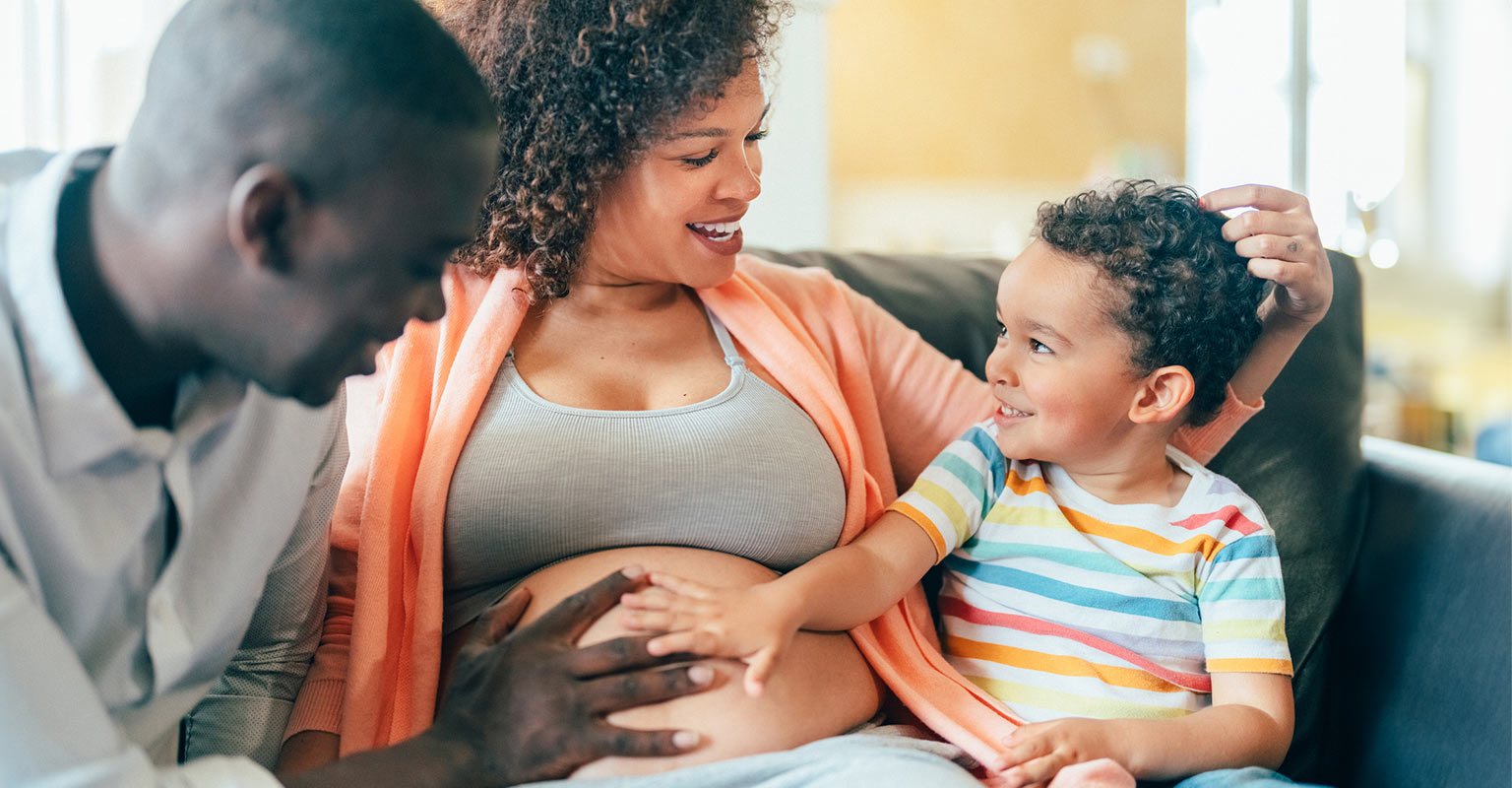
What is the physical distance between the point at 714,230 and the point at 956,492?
405 millimetres

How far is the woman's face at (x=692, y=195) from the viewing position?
1190mm

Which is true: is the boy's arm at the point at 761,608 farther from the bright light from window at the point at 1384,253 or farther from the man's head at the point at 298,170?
the bright light from window at the point at 1384,253

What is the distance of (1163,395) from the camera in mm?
1229

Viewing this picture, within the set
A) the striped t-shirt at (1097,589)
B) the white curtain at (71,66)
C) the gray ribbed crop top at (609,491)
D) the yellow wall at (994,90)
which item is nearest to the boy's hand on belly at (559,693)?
the gray ribbed crop top at (609,491)

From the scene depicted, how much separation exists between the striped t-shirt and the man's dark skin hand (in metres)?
0.40

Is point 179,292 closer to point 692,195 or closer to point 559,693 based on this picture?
point 559,693

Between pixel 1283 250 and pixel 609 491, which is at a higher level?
pixel 1283 250

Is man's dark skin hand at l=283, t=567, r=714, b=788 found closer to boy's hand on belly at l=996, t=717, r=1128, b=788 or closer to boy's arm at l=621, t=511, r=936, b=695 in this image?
boy's arm at l=621, t=511, r=936, b=695

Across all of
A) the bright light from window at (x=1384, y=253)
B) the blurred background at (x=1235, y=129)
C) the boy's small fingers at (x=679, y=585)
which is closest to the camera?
the boy's small fingers at (x=679, y=585)

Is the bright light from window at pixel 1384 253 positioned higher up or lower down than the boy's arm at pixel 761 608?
lower down

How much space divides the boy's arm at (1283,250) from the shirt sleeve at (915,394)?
35 cm

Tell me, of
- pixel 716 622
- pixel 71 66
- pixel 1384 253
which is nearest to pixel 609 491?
pixel 716 622

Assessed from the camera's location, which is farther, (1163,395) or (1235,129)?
(1235,129)

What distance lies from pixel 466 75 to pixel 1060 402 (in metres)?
0.74
